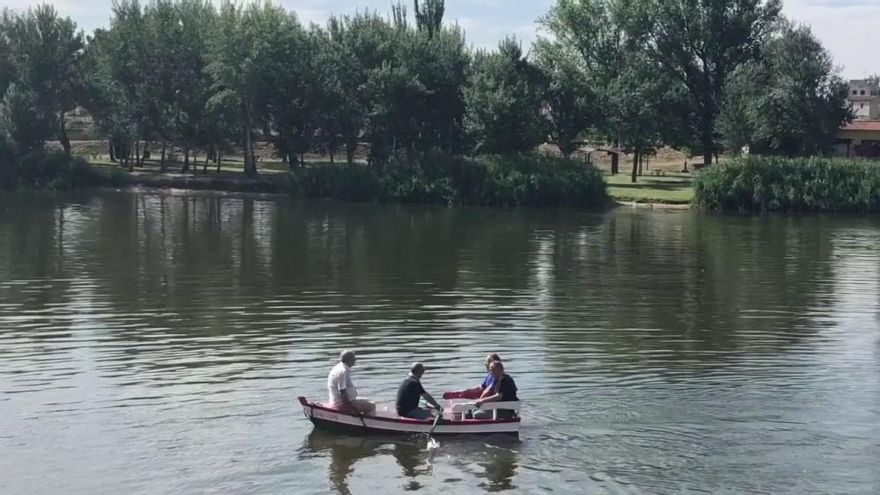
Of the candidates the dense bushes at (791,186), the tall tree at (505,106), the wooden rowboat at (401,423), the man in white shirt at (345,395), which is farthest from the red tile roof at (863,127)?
the man in white shirt at (345,395)

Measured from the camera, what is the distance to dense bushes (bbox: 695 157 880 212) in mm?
92375

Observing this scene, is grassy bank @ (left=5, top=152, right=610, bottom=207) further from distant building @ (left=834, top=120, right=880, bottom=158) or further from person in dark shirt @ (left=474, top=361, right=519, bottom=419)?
person in dark shirt @ (left=474, top=361, right=519, bottom=419)

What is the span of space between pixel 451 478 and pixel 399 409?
3207mm

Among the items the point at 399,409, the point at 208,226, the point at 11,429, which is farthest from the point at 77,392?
the point at 208,226

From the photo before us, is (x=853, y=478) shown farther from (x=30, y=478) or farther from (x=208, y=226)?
(x=208, y=226)

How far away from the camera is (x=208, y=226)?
76.0 m

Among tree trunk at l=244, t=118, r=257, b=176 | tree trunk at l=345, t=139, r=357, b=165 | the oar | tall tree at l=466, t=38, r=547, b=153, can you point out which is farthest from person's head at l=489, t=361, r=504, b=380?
tree trunk at l=244, t=118, r=257, b=176

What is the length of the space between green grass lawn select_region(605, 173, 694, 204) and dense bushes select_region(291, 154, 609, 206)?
3722 mm

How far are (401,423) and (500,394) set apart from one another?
2.35 m

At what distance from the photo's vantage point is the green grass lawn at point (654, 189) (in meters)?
96.7

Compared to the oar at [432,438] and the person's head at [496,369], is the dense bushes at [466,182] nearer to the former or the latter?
the person's head at [496,369]

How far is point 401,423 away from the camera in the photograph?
26547mm

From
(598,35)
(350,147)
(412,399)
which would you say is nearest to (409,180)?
(350,147)

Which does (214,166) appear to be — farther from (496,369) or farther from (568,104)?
(496,369)
